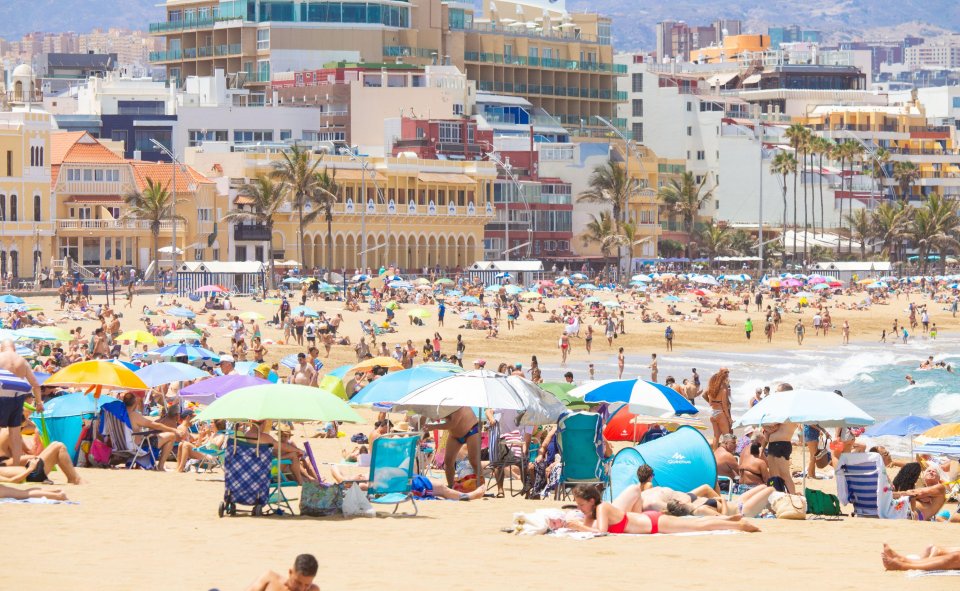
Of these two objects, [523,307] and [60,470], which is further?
[523,307]

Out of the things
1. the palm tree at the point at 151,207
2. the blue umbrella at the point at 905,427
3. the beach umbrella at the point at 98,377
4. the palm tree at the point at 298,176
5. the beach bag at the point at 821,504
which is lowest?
the blue umbrella at the point at 905,427

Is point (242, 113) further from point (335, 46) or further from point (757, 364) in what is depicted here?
point (757, 364)

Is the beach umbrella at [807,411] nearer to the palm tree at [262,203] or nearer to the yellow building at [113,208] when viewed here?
the yellow building at [113,208]

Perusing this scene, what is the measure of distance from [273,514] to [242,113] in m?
77.5

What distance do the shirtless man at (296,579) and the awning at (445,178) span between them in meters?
71.4

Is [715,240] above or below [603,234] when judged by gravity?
below

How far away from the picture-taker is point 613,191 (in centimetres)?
8775

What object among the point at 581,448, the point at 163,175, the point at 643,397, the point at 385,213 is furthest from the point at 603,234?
the point at 581,448

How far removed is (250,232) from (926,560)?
63968 millimetres

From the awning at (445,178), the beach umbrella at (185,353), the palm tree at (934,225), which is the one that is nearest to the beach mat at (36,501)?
the beach umbrella at (185,353)

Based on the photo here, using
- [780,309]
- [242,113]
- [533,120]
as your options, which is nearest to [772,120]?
[533,120]

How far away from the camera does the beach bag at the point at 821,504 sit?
49.7 ft

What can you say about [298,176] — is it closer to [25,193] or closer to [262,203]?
[262,203]

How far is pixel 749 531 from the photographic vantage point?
45.5 feet
